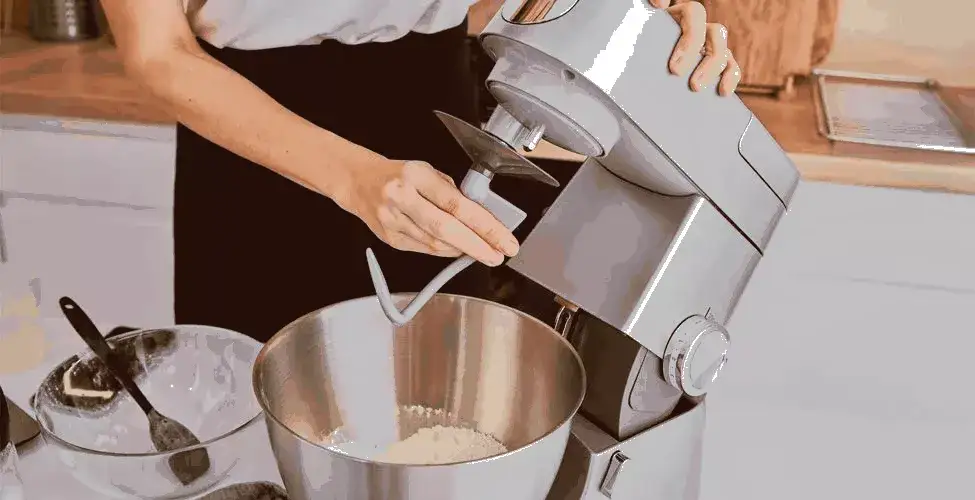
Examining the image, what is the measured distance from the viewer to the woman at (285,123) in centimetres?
75

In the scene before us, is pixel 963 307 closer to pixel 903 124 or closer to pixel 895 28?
pixel 903 124

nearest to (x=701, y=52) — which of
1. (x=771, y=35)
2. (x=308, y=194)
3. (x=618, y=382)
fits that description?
(x=618, y=382)

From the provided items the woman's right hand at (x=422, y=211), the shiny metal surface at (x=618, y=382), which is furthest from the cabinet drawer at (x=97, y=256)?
the shiny metal surface at (x=618, y=382)

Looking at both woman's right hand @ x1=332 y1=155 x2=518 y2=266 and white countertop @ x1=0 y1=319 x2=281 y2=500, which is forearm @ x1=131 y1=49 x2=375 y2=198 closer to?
woman's right hand @ x1=332 y1=155 x2=518 y2=266

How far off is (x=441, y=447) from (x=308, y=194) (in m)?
0.53

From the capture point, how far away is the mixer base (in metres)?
0.61

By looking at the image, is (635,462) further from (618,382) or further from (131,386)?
(131,386)

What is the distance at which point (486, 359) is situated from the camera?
0.65 metres

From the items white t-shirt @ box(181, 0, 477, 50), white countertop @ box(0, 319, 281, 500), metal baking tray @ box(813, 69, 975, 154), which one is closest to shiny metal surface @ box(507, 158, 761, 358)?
white countertop @ box(0, 319, 281, 500)

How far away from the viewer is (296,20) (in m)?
0.97

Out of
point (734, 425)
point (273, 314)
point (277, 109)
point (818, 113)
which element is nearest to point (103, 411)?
point (277, 109)

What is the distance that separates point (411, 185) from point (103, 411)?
11.9 inches

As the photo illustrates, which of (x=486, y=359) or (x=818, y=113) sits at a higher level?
(x=818, y=113)

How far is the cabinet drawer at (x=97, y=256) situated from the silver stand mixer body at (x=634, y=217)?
46.8 inches
